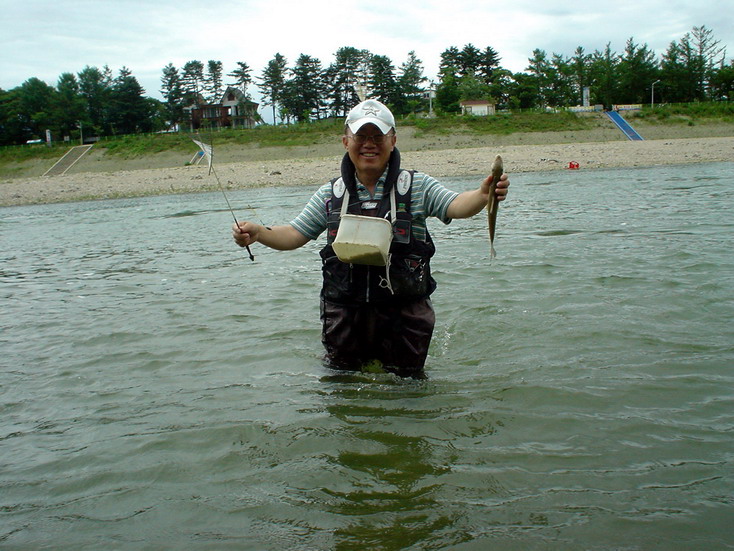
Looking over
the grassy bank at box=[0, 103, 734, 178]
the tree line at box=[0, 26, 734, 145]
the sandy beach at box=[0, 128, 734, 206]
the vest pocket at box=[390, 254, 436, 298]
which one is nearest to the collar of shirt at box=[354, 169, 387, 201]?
the vest pocket at box=[390, 254, 436, 298]

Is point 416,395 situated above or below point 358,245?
below

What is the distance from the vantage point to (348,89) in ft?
337

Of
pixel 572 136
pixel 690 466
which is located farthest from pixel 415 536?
pixel 572 136

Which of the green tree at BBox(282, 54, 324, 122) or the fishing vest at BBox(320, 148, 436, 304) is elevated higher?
the green tree at BBox(282, 54, 324, 122)

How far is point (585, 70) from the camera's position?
98.0m

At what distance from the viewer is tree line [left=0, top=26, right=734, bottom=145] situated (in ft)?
265

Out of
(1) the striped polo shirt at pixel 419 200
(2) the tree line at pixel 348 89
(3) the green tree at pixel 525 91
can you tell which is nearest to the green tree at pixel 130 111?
(2) the tree line at pixel 348 89

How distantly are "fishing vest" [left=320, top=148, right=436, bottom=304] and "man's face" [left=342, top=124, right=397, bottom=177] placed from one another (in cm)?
10

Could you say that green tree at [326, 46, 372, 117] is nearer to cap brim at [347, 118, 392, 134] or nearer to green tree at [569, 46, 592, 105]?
green tree at [569, 46, 592, 105]

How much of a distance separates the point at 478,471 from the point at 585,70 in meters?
106

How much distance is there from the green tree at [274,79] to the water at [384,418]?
96.2 metres

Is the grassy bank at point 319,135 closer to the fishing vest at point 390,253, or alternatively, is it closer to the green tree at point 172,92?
the green tree at point 172,92

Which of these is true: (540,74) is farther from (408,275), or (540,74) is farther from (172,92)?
(408,275)

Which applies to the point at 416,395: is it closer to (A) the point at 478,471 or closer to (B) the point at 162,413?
(A) the point at 478,471
